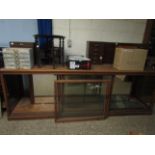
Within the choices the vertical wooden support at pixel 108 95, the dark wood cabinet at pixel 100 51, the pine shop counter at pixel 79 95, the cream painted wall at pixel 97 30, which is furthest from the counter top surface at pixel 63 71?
the cream painted wall at pixel 97 30

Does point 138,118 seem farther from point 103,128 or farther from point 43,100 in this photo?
point 43,100

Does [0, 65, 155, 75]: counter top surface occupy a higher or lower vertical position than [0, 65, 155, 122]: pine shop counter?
higher

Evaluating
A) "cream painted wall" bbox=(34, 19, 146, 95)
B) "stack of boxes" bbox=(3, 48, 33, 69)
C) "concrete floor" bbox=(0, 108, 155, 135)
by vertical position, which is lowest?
"concrete floor" bbox=(0, 108, 155, 135)

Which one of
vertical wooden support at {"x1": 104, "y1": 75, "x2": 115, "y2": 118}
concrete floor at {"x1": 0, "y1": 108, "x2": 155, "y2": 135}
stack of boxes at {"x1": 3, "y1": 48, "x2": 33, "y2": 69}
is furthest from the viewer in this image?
vertical wooden support at {"x1": 104, "y1": 75, "x2": 115, "y2": 118}

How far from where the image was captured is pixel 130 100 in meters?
2.67

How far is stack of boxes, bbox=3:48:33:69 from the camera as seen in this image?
1704 mm

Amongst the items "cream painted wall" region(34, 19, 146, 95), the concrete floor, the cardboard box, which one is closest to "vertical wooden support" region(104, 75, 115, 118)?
the concrete floor

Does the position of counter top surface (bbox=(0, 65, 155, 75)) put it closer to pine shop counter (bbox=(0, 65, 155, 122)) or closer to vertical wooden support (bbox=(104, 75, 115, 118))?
pine shop counter (bbox=(0, 65, 155, 122))

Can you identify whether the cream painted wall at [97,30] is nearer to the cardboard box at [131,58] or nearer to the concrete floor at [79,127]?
the cardboard box at [131,58]

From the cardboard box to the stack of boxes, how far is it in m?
1.30

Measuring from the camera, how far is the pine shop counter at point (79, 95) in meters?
1.87

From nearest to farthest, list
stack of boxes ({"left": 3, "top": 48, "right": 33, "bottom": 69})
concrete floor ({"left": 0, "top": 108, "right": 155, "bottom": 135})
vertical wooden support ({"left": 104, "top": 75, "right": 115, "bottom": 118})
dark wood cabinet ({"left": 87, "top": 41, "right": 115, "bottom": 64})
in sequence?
stack of boxes ({"left": 3, "top": 48, "right": 33, "bottom": 69}), concrete floor ({"left": 0, "top": 108, "right": 155, "bottom": 135}), vertical wooden support ({"left": 104, "top": 75, "right": 115, "bottom": 118}), dark wood cabinet ({"left": 87, "top": 41, "right": 115, "bottom": 64})

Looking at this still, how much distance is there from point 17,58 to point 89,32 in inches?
53.4

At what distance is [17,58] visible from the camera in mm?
1732
